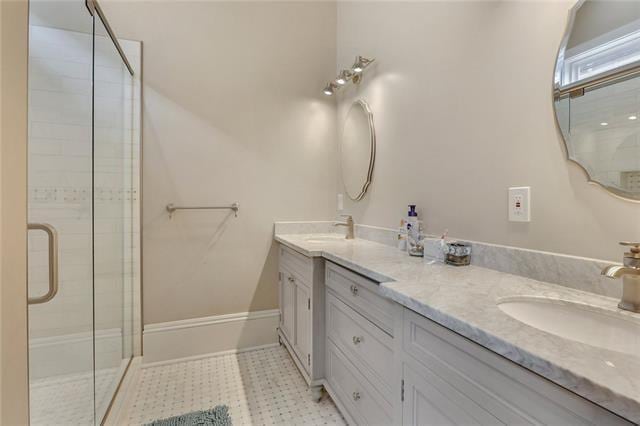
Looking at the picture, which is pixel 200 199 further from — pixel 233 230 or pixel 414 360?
pixel 414 360

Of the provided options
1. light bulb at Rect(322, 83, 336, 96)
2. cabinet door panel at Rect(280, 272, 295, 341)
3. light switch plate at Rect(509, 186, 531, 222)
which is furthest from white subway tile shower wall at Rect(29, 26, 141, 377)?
light switch plate at Rect(509, 186, 531, 222)

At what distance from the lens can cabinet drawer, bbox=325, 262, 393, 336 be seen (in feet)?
3.52

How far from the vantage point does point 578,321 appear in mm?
802

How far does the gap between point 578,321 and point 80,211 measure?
6.14 feet

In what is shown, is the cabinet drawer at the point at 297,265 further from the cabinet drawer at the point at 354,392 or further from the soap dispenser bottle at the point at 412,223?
the soap dispenser bottle at the point at 412,223

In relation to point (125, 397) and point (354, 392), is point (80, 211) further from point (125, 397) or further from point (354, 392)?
point (354, 392)

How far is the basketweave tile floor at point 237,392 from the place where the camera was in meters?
1.58

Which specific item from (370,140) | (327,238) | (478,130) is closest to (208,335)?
(327,238)

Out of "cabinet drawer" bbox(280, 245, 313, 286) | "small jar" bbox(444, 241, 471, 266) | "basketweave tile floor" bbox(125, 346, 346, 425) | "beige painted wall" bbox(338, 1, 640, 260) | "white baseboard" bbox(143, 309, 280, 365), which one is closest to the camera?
"beige painted wall" bbox(338, 1, 640, 260)

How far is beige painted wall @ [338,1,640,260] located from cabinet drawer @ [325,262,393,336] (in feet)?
1.62

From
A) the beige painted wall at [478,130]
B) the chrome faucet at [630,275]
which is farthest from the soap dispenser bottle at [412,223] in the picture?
the chrome faucet at [630,275]

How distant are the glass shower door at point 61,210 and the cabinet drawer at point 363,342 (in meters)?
1.01

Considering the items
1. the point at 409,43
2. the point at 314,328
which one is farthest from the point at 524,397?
the point at 409,43

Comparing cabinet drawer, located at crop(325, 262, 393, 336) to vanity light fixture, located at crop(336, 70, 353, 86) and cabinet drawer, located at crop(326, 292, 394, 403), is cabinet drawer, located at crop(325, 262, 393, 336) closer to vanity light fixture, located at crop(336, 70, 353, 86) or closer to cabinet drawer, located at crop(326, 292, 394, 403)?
cabinet drawer, located at crop(326, 292, 394, 403)
